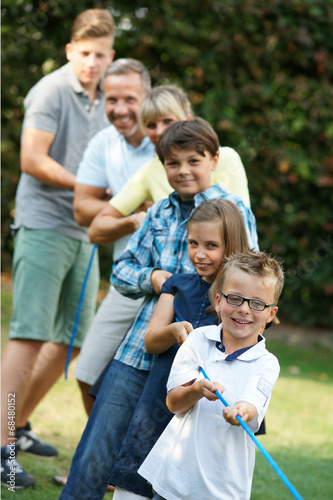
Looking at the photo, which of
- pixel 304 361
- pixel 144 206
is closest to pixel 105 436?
pixel 144 206

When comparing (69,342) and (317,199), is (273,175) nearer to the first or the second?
(317,199)

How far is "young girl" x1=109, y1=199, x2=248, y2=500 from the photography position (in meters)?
2.20

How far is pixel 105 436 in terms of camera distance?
2.44 m

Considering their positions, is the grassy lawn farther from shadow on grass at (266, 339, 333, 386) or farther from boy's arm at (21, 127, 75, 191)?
boy's arm at (21, 127, 75, 191)

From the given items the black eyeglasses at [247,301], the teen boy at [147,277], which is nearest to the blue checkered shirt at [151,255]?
the teen boy at [147,277]

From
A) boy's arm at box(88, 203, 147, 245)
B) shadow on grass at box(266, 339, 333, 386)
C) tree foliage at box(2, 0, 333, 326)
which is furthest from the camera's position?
tree foliage at box(2, 0, 333, 326)

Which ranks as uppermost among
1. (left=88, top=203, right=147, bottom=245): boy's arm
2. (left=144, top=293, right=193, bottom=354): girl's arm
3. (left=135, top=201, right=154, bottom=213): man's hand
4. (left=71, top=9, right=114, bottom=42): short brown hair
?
(left=71, top=9, right=114, bottom=42): short brown hair

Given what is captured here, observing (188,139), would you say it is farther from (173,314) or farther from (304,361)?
(304,361)

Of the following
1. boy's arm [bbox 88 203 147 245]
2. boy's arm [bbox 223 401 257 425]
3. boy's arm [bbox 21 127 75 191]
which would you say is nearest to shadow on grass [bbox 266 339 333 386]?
boy's arm [bbox 21 127 75 191]

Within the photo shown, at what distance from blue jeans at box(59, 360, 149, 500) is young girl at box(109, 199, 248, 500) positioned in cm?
15

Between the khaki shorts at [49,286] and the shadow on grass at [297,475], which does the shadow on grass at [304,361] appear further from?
the khaki shorts at [49,286]

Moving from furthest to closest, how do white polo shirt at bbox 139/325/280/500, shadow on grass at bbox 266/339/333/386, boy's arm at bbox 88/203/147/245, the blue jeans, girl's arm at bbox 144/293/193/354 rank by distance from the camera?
shadow on grass at bbox 266/339/333/386
boy's arm at bbox 88/203/147/245
the blue jeans
girl's arm at bbox 144/293/193/354
white polo shirt at bbox 139/325/280/500

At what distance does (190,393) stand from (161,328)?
33 cm

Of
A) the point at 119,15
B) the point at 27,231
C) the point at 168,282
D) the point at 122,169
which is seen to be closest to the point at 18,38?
the point at 119,15
